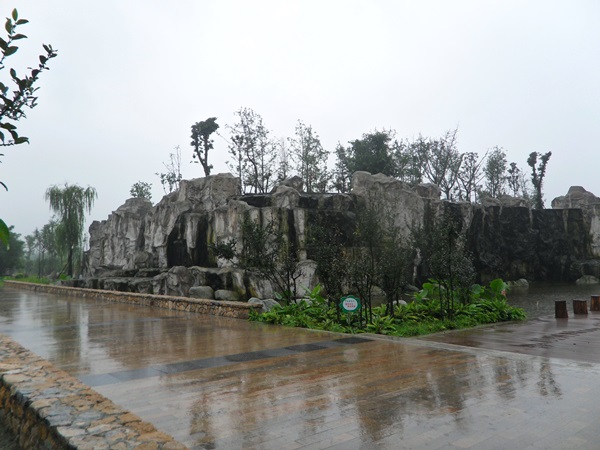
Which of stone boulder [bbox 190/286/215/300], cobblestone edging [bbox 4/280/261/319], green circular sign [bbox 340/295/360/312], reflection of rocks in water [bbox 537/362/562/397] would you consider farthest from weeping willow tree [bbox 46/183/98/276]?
reflection of rocks in water [bbox 537/362/562/397]

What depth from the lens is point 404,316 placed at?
10.9m

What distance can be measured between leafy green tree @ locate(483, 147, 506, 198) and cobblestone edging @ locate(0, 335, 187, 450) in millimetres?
52865

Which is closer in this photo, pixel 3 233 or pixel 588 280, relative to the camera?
pixel 3 233

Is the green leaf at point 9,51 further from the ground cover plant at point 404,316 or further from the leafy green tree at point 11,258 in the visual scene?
the leafy green tree at point 11,258

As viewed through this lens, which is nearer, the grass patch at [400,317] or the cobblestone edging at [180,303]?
the grass patch at [400,317]

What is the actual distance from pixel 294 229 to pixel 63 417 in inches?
916

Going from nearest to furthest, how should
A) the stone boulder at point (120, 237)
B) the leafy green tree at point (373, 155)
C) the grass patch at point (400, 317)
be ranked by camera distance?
the grass patch at point (400, 317)
the stone boulder at point (120, 237)
the leafy green tree at point (373, 155)

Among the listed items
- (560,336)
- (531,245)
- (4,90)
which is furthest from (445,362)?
(531,245)

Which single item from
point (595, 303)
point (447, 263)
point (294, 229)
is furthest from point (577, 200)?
point (447, 263)

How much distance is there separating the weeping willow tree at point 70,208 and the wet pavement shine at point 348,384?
30.7 m

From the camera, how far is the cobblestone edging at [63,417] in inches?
141

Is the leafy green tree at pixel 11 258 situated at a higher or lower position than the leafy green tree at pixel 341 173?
lower

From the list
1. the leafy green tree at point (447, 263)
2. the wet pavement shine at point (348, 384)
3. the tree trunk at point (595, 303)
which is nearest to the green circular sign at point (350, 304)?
the wet pavement shine at point (348, 384)

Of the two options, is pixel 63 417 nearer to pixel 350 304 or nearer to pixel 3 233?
pixel 3 233
